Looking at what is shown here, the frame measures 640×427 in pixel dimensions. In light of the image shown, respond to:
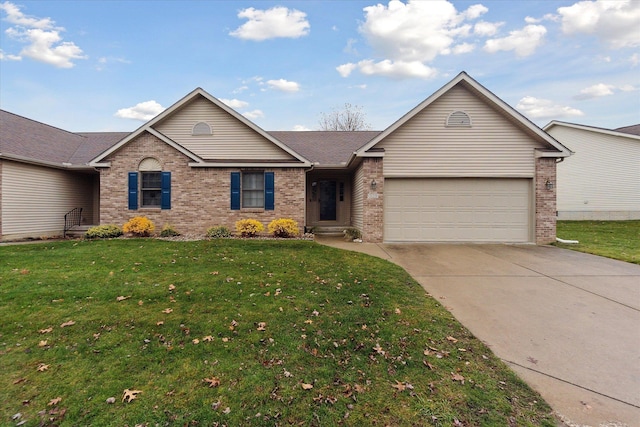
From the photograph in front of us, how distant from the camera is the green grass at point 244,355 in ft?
8.02

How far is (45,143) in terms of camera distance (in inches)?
539

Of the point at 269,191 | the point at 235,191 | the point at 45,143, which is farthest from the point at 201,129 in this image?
the point at 45,143

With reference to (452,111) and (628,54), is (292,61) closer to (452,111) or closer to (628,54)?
(452,111)

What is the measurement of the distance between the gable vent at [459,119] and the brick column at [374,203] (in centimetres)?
314

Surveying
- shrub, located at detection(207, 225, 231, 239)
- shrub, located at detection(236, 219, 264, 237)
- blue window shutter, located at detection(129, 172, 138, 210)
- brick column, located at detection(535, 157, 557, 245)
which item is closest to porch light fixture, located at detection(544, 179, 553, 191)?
brick column, located at detection(535, 157, 557, 245)

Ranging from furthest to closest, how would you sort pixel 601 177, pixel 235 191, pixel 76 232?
pixel 601 177 < pixel 76 232 < pixel 235 191

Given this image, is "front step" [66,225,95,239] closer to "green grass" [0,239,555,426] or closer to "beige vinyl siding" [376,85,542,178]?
"green grass" [0,239,555,426]

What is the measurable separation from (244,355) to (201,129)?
1182 centimetres

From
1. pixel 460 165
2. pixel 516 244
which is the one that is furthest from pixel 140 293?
pixel 516 244

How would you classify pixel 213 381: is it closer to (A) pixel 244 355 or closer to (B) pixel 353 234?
(A) pixel 244 355

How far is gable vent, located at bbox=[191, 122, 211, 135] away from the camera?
1286 centimetres

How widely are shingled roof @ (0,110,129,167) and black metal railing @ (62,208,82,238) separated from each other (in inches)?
88.6

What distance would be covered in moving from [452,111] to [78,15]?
50.2 ft

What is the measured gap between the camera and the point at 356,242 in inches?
448
